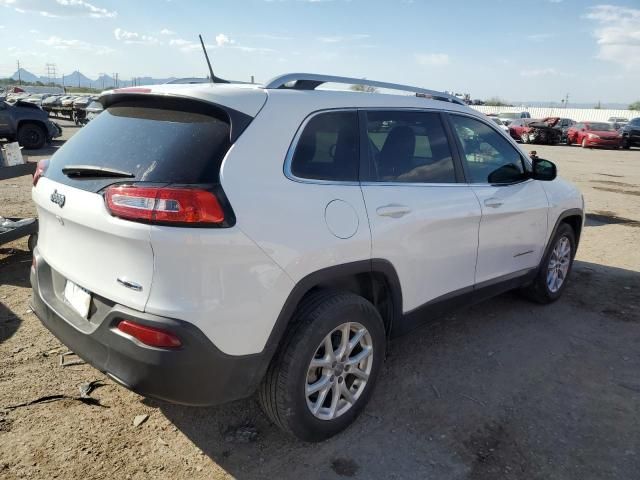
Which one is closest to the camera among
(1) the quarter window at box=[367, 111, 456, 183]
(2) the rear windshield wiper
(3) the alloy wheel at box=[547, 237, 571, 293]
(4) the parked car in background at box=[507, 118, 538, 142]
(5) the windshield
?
(2) the rear windshield wiper

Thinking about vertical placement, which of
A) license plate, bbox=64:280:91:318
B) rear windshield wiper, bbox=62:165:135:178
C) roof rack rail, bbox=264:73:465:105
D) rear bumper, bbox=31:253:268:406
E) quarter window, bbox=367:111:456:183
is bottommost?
rear bumper, bbox=31:253:268:406

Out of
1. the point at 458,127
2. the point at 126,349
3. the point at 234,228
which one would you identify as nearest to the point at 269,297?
the point at 234,228

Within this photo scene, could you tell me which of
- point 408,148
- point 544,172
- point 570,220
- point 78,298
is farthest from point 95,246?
point 570,220

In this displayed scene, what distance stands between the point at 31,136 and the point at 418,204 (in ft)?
56.8

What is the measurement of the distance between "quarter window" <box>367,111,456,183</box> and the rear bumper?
131cm

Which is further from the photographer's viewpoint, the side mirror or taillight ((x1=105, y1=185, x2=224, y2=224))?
the side mirror

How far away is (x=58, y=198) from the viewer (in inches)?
100

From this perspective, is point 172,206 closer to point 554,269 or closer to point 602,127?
point 554,269

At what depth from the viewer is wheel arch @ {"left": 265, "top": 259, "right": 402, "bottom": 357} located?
7.80ft

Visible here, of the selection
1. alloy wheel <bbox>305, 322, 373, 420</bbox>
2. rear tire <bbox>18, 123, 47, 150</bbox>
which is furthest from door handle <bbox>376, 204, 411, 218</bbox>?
rear tire <bbox>18, 123, 47, 150</bbox>

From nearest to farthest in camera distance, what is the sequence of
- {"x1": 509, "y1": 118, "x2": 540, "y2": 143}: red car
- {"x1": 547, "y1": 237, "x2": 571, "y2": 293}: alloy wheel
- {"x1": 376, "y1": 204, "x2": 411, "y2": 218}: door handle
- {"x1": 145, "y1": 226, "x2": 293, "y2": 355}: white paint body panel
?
{"x1": 145, "y1": 226, "x2": 293, "y2": 355}: white paint body panel
{"x1": 376, "y1": 204, "x2": 411, "y2": 218}: door handle
{"x1": 547, "y1": 237, "x2": 571, "y2": 293}: alloy wheel
{"x1": 509, "y1": 118, "x2": 540, "y2": 143}: red car

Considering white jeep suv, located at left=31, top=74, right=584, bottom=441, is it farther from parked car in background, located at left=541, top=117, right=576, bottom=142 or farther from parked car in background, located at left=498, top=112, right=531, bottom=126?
parked car in background, located at left=498, top=112, right=531, bottom=126

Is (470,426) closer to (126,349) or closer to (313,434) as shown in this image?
(313,434)

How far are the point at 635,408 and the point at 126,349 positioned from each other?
9.91ft
